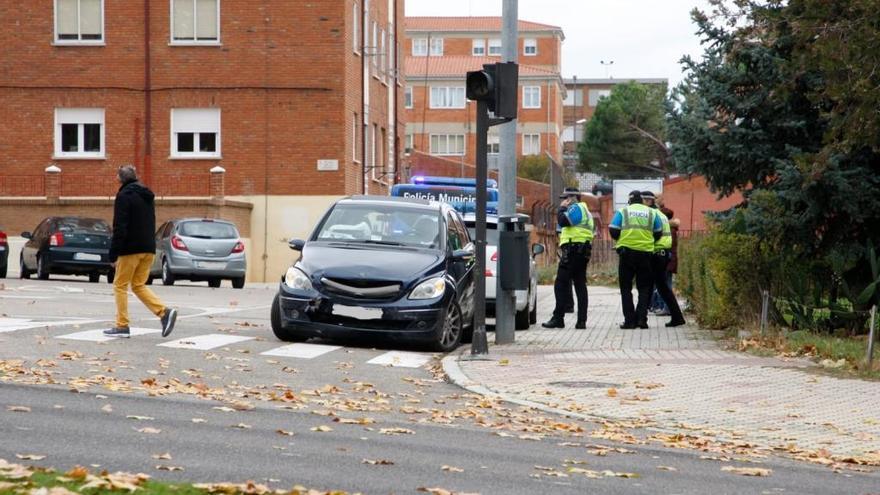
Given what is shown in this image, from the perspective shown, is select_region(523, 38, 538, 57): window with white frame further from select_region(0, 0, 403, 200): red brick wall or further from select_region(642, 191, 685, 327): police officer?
select_region(642, 191, 685, 327): police officer

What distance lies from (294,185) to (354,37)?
506cm

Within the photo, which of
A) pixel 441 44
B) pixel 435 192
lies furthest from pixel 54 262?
pixel 441 44

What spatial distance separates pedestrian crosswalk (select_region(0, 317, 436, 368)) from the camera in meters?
15.5

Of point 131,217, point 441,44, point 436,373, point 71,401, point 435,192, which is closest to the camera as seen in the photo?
point 71,401

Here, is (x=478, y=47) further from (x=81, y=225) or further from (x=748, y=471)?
(x=748, y=471)

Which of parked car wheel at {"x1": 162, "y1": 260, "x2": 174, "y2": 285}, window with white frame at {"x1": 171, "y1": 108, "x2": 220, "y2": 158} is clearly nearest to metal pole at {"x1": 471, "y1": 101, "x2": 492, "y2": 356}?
parked car wheel at {"x1": 162, "y1": 260, "x2": 174, "y2": 285}

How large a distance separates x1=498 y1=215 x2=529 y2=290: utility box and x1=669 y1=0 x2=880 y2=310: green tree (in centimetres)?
255

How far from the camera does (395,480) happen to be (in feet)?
26.8

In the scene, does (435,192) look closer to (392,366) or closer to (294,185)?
(294,185)

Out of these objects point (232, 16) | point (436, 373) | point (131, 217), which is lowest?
point (436, 373)

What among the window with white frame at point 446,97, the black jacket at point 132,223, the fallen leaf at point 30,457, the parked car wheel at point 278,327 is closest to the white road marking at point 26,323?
the black jacket at point 132,223

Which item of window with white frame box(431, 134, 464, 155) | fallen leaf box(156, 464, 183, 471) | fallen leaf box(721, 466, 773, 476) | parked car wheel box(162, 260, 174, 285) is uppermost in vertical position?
window with white frame box(431, 134, 464, 155)

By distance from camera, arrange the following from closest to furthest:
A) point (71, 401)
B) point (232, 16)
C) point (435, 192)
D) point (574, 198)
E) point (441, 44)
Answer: point (71, 401)
point (574, 198)
point (435, 192)
point (232, 16)
point (441, 44)

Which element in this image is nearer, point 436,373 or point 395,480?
point 395,480
